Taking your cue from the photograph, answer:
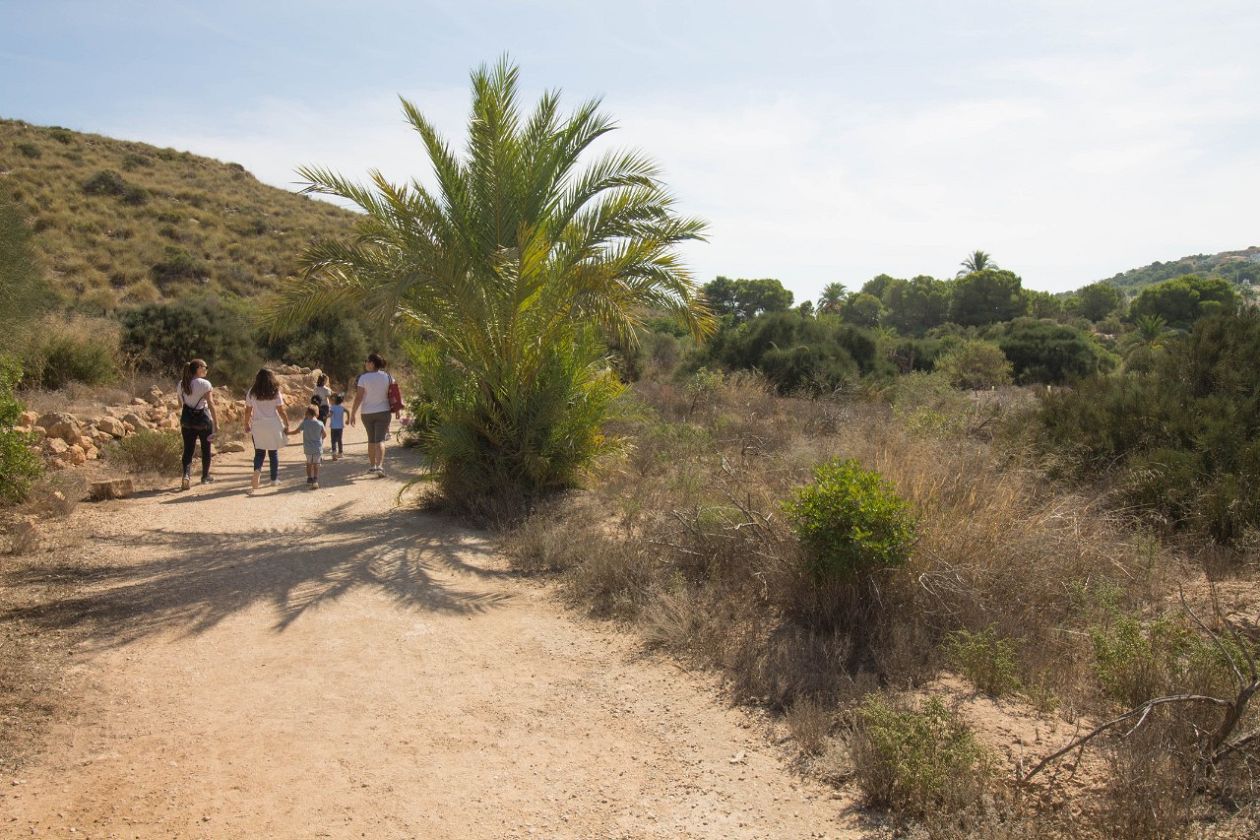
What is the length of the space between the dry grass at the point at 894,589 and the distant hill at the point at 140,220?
22678 millimetres

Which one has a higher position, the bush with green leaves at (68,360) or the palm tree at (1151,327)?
the palm tree at (1151,327)

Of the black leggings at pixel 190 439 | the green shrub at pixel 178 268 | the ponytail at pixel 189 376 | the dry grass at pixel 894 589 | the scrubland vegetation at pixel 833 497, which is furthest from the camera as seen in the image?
the green shrub at pixel 178 268

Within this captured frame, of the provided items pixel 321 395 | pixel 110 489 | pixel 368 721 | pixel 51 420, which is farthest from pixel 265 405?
pixel 368 721

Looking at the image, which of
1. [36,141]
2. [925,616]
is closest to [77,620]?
[925,616]

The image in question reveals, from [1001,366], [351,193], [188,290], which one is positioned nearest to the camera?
[351,193]

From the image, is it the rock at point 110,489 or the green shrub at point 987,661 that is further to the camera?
the rock at point 110,489

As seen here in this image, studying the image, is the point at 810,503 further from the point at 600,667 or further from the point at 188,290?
the point at 188,290

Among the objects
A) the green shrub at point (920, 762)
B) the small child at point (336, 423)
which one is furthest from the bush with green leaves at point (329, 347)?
the green shrub at point (920, 762)

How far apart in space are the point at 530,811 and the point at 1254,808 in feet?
9.43

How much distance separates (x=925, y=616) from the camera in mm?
4988

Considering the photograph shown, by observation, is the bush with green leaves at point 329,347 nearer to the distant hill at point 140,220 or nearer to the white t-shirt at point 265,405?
Answer: the distant hill at point 140,220

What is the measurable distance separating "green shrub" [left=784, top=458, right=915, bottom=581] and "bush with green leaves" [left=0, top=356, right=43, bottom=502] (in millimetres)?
7096

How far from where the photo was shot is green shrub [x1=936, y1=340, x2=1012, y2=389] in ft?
79.5

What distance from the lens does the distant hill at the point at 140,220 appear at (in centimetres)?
2756
